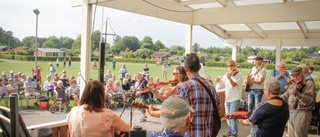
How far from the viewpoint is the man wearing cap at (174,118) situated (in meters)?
1.45

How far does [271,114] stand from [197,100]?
763 millimetres

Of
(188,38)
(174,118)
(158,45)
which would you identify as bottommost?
(174,118)

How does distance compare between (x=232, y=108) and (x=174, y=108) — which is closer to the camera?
(x=174, y=108)

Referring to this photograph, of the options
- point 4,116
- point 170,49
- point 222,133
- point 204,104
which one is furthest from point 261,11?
point 170,49

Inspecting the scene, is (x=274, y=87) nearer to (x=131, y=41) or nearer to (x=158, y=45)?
(x=131, y=41)

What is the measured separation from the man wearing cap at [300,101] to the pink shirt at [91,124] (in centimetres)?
263

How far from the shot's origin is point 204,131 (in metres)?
2.29

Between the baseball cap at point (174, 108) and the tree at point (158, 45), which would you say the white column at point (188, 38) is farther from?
the tree at point (158, 45)

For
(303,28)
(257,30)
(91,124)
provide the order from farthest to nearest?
(257,30) → (303,28) → (91,124)

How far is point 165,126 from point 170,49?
25.6 metres

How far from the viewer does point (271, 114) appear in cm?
243

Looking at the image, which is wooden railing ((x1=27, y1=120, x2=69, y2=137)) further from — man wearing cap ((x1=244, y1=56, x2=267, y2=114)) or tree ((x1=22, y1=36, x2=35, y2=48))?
tree ((x1=22, y1=36, x2=35, y2=48))

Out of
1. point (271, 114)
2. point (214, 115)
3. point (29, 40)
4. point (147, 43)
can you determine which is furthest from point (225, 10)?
point (147, 43)

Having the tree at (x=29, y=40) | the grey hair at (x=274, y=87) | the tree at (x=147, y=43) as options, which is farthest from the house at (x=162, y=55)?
the grey hair at (x=274, y=87)
